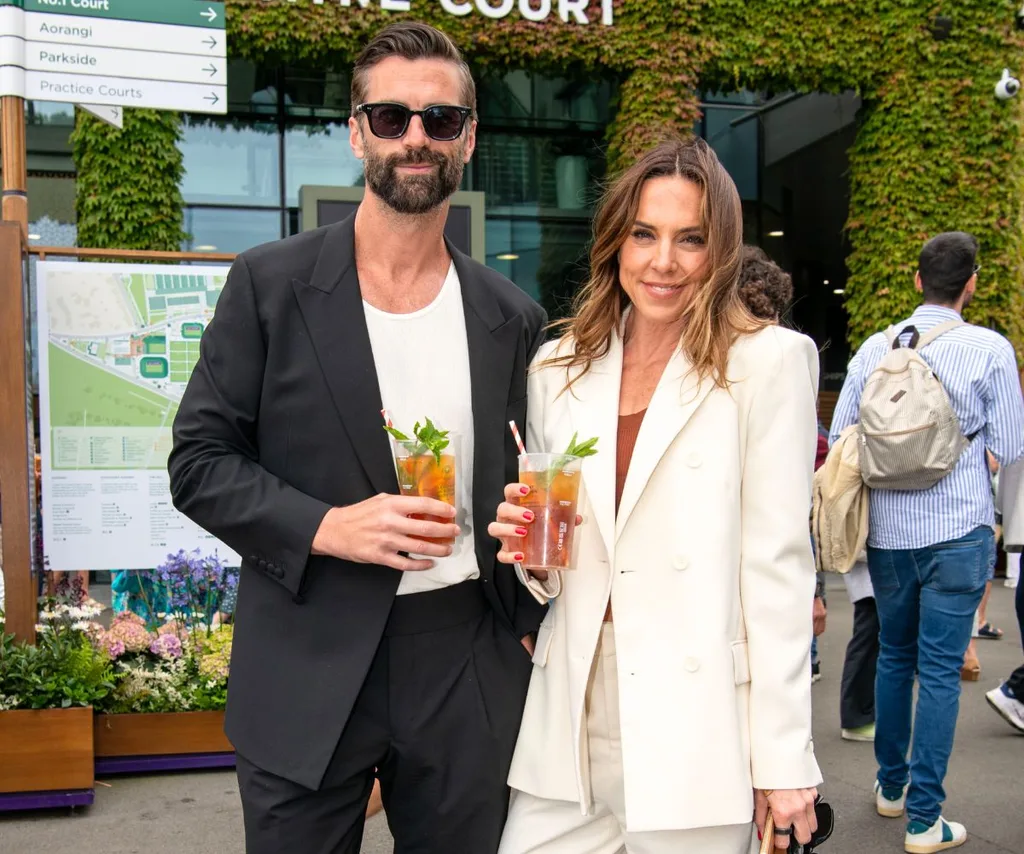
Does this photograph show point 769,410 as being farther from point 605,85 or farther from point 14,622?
point 605,85

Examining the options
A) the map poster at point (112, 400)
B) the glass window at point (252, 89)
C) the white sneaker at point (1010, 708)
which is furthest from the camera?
the glass window at point (252, 89)

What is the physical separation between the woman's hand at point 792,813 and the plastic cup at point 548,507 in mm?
596

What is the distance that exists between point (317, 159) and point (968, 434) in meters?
9.65

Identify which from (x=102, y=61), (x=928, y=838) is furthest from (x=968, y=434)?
(x=102, y=61)

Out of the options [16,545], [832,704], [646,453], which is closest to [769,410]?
[646,453]

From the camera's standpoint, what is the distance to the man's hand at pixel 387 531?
1.78 m

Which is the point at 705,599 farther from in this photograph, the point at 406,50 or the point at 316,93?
the point at 316,93

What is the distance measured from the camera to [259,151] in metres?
12.1

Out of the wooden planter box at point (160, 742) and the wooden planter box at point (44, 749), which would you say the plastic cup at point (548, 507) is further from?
the wooden planter box at point (160, 742)

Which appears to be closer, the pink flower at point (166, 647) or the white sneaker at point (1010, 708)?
the pink flower at point (166, 647)

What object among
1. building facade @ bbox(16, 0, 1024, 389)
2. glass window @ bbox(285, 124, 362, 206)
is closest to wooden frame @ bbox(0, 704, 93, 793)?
building facade @ bbox(16, 0, 1024, 389)

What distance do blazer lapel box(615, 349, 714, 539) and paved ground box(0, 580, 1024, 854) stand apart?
8.52ft

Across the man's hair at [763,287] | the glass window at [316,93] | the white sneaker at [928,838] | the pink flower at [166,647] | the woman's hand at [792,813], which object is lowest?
the white sneaker at [928,838]

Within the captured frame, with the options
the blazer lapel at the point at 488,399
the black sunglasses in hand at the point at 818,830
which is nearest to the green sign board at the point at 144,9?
the blazer lapel at the point at 488,399
